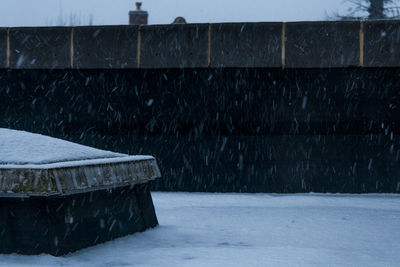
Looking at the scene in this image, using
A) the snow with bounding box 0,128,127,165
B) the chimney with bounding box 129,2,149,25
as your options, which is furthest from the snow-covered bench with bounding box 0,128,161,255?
the chimney with bounding box 129,2,149,25

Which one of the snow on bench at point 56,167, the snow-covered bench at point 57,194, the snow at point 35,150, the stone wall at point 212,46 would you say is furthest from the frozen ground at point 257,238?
the stone wall at point 212,46

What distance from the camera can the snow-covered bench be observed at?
2.83m

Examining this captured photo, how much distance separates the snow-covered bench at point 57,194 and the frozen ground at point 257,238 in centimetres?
10

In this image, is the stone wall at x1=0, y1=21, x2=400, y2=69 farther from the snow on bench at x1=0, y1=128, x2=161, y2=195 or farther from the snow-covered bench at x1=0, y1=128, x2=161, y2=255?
the snow-covered bench at x1=0, y1=128, x2=161, y2=255

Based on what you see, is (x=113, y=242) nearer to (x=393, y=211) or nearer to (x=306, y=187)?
(x=393, y=211)

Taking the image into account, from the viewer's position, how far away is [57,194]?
287cm

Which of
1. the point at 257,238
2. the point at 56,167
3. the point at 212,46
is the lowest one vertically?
the point at 257,238

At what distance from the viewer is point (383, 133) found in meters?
6.37

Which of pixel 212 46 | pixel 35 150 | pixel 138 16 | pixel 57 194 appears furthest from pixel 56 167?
pixel 138 16

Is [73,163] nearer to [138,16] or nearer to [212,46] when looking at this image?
[212,46]

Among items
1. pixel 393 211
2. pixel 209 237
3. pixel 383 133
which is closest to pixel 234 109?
pixel 383 133

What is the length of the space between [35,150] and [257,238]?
1.46 m

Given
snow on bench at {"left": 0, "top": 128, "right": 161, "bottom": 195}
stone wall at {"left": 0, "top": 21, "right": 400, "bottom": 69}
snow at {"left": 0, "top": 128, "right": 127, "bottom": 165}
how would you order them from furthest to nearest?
stone wall at {"left": 0, "top": 21, "right": 400, "bottom": 69}, snow at {"left": 0, "top": 128, "right": 127, "bottom": 165}, snow on bench at {"left": 0, "top": 128, "right": 161, "bottom": 195}

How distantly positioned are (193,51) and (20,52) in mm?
2065
